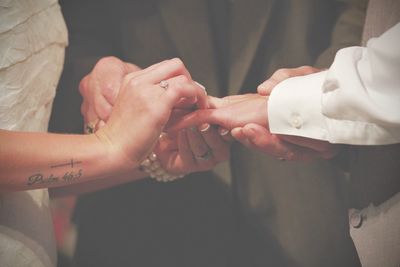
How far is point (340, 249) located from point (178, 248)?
0.76ft

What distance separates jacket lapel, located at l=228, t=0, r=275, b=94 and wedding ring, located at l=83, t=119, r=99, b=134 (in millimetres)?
209

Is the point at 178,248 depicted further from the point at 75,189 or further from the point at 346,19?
the point at 346,19

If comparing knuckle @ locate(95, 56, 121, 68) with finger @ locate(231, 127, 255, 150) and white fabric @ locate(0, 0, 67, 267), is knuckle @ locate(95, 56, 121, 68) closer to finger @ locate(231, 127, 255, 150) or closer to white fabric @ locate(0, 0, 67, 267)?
white fabric @ locate(0, 0, 67, 267)

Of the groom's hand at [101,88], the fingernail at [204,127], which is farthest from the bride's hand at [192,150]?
the groom's hand at [101,88]

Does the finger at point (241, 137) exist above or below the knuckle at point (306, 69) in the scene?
below

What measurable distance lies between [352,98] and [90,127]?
14.9 inches

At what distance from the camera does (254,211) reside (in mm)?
684

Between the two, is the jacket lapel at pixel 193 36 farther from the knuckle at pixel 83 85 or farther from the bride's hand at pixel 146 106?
the knuckle at pixel 83 85

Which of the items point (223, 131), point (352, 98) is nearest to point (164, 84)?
point (223, 131)

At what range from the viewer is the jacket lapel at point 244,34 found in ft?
1.94

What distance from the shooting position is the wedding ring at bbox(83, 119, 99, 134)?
652 millimetres

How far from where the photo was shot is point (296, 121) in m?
0.56

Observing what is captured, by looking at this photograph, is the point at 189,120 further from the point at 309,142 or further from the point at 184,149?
the point at 309,142

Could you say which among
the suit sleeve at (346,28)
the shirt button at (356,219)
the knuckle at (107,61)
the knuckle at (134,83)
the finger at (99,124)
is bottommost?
the shirt button at (356,219)
